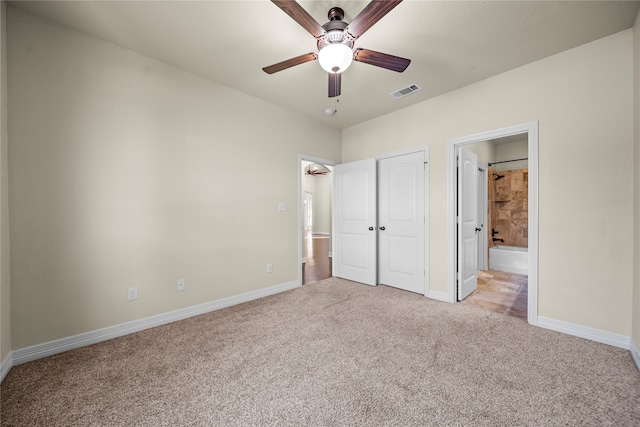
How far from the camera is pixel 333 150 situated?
177 inches

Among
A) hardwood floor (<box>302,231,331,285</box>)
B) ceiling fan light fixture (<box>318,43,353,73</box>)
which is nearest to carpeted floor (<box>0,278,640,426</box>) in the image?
hardwood floor (<box>302,231,331,285</box>)

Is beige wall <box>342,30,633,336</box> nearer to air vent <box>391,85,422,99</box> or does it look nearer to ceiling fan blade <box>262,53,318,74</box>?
air vent <box>391,85,422,99</box>

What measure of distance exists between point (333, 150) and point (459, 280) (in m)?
2.86

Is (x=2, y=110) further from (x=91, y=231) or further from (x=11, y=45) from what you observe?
(x=91, y=231)

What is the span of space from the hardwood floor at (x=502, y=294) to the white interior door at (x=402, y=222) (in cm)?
76

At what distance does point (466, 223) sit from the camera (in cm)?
341

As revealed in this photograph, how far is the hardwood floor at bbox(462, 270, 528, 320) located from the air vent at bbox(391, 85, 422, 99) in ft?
9.29

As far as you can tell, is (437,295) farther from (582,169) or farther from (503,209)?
(503,209)

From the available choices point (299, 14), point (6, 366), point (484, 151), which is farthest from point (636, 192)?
point (6, 366)

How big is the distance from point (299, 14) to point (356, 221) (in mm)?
3110

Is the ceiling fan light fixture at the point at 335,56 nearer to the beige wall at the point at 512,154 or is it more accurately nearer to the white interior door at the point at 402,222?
the white interior door at the point at 402,222

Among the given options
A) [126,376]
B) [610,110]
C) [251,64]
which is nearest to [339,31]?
[251,64]

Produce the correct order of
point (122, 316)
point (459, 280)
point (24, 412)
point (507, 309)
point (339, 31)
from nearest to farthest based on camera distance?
point (24, 412), point (339, 31), point (122, 316), point (507, 309), point (459, 280)

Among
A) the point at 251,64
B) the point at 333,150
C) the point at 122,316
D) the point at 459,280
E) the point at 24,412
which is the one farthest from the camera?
the point at 333,150
